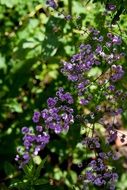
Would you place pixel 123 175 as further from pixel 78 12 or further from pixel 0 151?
pixel 78 12

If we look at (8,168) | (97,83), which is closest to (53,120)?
(97,83)

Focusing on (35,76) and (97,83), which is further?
(35,76)

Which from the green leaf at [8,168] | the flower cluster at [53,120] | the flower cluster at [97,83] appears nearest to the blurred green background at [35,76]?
the green leaf at [8,168]

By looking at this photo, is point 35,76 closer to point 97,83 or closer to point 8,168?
point 8,168

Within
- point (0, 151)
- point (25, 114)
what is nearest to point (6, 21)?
point (25, 114)

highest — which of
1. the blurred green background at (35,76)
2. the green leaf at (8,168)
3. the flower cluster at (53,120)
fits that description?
the blurred green background at (35,76)

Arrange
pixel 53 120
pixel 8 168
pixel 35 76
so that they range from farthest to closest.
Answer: pixel 35 76, pixel 8 168, pixel 53 120

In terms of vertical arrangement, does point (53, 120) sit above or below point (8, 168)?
below

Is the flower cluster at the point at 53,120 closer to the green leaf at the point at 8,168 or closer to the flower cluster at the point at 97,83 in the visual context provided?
the flower cluster at the point at 97,83

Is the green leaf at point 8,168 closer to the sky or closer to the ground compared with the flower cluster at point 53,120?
closer to the sky
